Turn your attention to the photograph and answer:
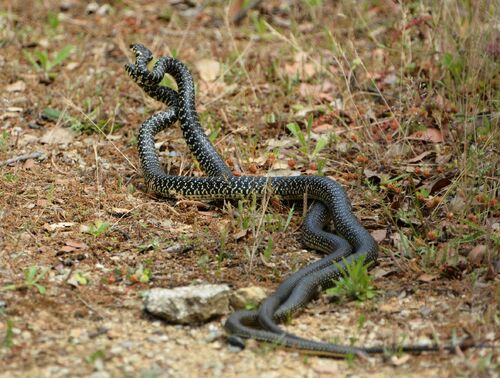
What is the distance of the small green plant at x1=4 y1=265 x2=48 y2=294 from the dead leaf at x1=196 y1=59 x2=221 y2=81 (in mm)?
5141

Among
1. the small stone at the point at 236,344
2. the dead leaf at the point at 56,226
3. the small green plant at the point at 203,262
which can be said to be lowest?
the dead leaf at the point at 56,226

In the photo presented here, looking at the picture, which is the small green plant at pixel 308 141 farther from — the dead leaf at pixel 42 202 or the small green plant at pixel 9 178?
the small green plant at pixel 9 178

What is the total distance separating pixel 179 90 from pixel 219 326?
4121 millimetres

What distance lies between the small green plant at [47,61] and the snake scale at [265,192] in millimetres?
2256

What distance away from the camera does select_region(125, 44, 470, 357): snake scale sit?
6055 mm

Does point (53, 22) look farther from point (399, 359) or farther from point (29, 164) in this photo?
point (399, 359)

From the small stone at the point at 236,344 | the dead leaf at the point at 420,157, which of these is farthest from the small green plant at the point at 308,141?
the small stone at the point at 236,344

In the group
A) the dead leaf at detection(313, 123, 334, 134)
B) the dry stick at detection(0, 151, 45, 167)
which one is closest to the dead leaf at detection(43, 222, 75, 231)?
the dry stick at detection(0, 151, 45, 167)

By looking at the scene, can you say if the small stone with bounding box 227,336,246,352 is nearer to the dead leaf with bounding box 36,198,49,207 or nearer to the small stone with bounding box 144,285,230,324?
the small stone with bounding box 144,285,230,324

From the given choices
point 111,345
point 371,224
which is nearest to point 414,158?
point 371,224

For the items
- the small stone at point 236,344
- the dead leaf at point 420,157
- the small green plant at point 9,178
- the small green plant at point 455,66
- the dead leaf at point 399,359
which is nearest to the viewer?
the dead leaf at point 399,359

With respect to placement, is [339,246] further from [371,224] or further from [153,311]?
[153,311]

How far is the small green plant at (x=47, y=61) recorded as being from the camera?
11578 mm

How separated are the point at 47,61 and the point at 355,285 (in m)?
6.65
